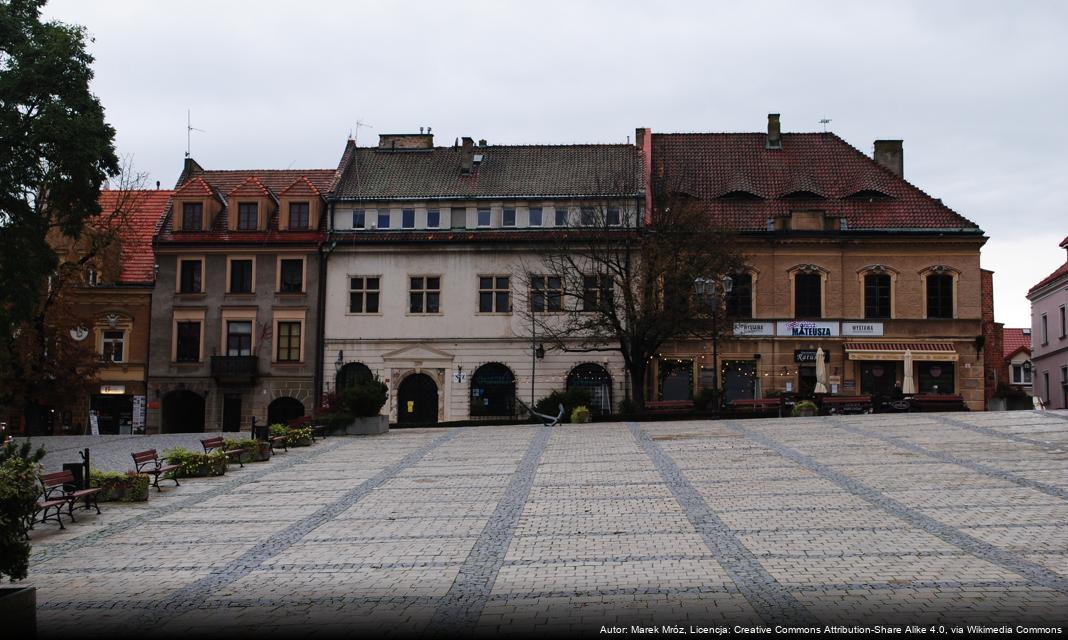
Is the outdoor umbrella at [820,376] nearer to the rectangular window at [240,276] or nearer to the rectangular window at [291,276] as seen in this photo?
the rectangular window at [291,276]

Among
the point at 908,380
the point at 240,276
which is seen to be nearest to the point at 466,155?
the point at 240,276

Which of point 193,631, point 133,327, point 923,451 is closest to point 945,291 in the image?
point 923,451

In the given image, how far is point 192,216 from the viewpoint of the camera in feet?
165

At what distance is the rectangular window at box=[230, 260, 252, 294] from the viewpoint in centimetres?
4978

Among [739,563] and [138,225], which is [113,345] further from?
[739,563]

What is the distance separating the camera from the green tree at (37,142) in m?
30.0

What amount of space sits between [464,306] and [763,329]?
13.7m

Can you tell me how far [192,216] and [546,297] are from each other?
57.3 feet

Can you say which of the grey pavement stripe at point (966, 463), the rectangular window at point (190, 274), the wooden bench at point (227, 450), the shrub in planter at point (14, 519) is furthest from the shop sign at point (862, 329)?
the shrub in planter at point (14, 519)

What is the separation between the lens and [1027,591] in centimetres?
1168

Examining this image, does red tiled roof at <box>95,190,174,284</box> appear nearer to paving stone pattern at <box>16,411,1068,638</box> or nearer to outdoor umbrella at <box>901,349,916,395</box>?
paving stone pattern at <box>16,411,1068,638</box>

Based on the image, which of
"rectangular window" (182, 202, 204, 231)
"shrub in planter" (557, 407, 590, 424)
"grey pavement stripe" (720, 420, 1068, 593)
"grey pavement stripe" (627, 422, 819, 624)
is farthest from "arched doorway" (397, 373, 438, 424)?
"grey pavement stripe" (627, 422, 819, 624)

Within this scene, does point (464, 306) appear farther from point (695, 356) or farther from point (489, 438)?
point (489, 438)

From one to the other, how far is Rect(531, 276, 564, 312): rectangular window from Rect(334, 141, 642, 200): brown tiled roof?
14.1 feet
